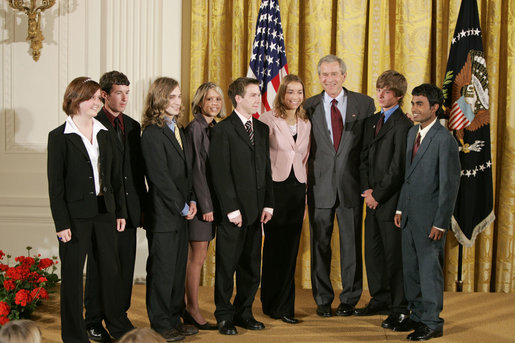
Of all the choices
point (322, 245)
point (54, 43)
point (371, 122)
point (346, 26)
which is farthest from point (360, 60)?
point (54, 43)

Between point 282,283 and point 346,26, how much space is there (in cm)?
253

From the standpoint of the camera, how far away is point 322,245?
14.4 feet

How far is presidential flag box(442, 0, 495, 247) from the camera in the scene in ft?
16.1

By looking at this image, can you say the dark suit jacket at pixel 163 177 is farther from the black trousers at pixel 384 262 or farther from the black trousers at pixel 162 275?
the black trousers at pixel 384 262

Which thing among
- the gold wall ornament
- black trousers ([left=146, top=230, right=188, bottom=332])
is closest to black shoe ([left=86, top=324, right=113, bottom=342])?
black trousers ([left=146, top=230, right=188, bottom=332])

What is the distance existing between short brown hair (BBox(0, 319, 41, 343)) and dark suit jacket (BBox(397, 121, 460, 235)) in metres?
2.67

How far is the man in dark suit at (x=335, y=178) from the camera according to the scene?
432cm

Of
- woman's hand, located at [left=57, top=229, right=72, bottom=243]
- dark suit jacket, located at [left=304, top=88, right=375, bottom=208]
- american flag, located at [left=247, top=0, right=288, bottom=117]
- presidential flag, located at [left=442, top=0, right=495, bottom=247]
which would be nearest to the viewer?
woman's hand, located at [left=57, top=229, right=72, bottom=243]

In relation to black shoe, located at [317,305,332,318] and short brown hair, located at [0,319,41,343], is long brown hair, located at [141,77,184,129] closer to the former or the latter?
black shoe, located at [317,305,332,318]

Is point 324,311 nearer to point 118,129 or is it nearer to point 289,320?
point 289,320

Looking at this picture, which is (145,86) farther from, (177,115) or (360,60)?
(360,60)

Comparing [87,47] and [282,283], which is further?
[87,47]

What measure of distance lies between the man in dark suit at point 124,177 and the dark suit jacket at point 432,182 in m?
1.80

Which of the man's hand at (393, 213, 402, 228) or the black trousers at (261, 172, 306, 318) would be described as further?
the black trousers at (261, 172, 306, 318)
